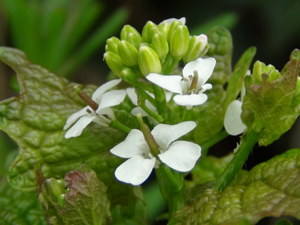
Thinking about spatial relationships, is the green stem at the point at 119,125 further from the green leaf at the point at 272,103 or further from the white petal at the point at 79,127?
the green leaf at the point at 272,103

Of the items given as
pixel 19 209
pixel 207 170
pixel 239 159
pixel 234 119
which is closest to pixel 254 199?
pixel 239 159

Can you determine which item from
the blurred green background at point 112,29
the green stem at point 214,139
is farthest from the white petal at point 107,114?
the blurred green background at point 112,29

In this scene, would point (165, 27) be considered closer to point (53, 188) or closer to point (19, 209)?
point (53, 188)

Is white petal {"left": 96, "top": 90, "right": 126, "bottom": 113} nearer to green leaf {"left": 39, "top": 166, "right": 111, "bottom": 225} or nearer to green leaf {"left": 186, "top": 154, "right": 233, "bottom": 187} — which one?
green leaf {"left": 39, "top": 166, "right": 111, "bottom": 225}

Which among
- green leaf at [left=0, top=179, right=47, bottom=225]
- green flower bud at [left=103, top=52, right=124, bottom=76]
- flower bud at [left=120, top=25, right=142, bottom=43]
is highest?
flower bud at [left=120, top=25, right=142, bottom=43]

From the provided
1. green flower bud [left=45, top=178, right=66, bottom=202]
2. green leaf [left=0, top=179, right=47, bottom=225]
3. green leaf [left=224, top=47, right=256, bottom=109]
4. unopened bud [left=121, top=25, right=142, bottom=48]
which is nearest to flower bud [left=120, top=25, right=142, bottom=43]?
unopened bud [left=121, top=25, right=142, bottom=48]

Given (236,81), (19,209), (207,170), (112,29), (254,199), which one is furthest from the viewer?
(112,29)

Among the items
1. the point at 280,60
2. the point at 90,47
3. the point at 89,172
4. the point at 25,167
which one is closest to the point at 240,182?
the point at 89,172
